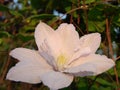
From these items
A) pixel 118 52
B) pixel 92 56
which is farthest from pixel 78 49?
pixel 118 52

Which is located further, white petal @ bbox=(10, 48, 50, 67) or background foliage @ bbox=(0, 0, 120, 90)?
background foliage @ bbox=(0, 0, 120, 90)

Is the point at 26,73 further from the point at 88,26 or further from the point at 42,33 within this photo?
the point at 88,26

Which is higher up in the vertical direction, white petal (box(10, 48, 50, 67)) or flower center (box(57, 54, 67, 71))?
white petal (box(10, 48, 50, 67))

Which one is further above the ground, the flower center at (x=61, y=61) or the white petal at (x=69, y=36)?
the white petal at (x=69, y=36)

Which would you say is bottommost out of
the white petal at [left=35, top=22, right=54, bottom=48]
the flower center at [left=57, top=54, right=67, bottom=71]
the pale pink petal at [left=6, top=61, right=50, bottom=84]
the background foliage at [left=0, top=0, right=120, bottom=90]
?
the background foliage at [left=0, top=0, right=120, bottom=90]

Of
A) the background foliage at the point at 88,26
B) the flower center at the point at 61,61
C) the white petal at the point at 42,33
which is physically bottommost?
the background foliage at the point at 88,26

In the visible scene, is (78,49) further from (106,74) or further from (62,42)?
(106,74)
